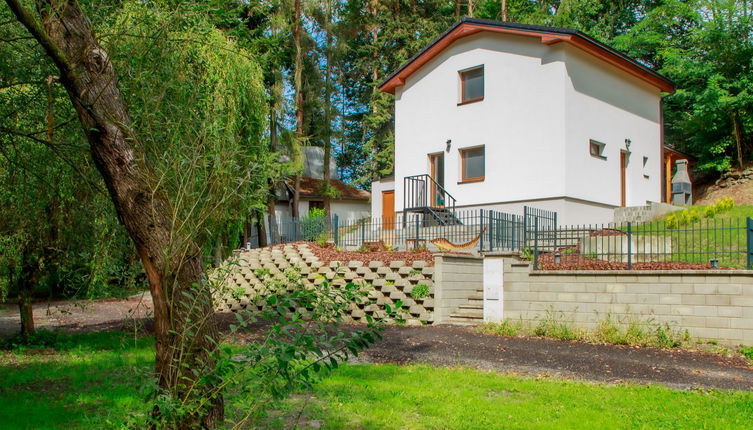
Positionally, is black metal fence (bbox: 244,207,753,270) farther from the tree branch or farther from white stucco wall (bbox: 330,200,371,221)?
white stucco wall (bbox: 330,200,371,221)

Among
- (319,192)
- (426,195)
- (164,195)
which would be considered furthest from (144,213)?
(319,192)

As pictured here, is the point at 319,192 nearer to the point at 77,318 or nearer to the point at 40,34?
the point at 77,318

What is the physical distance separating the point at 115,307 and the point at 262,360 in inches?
639

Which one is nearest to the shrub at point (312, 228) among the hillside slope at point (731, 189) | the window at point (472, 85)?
the window at point (472, 85)

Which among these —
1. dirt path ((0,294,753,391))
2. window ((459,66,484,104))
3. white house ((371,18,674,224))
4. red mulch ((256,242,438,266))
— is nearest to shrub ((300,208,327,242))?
red mulch ((256,242,438,266))

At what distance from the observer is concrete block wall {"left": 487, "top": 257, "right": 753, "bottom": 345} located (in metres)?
8.84

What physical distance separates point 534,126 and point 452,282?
24.3 ft

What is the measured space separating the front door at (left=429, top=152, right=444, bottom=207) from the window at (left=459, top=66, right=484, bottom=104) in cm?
204

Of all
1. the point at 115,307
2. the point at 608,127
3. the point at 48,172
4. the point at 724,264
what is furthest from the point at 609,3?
the point at 48,172

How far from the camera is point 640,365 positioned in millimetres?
7617

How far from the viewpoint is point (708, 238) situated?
10875 mm

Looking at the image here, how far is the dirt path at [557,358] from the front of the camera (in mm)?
6988

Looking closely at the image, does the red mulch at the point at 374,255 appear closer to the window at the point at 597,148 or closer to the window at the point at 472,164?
the window at the point at 472,164

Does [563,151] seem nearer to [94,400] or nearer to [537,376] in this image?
[537,376]
